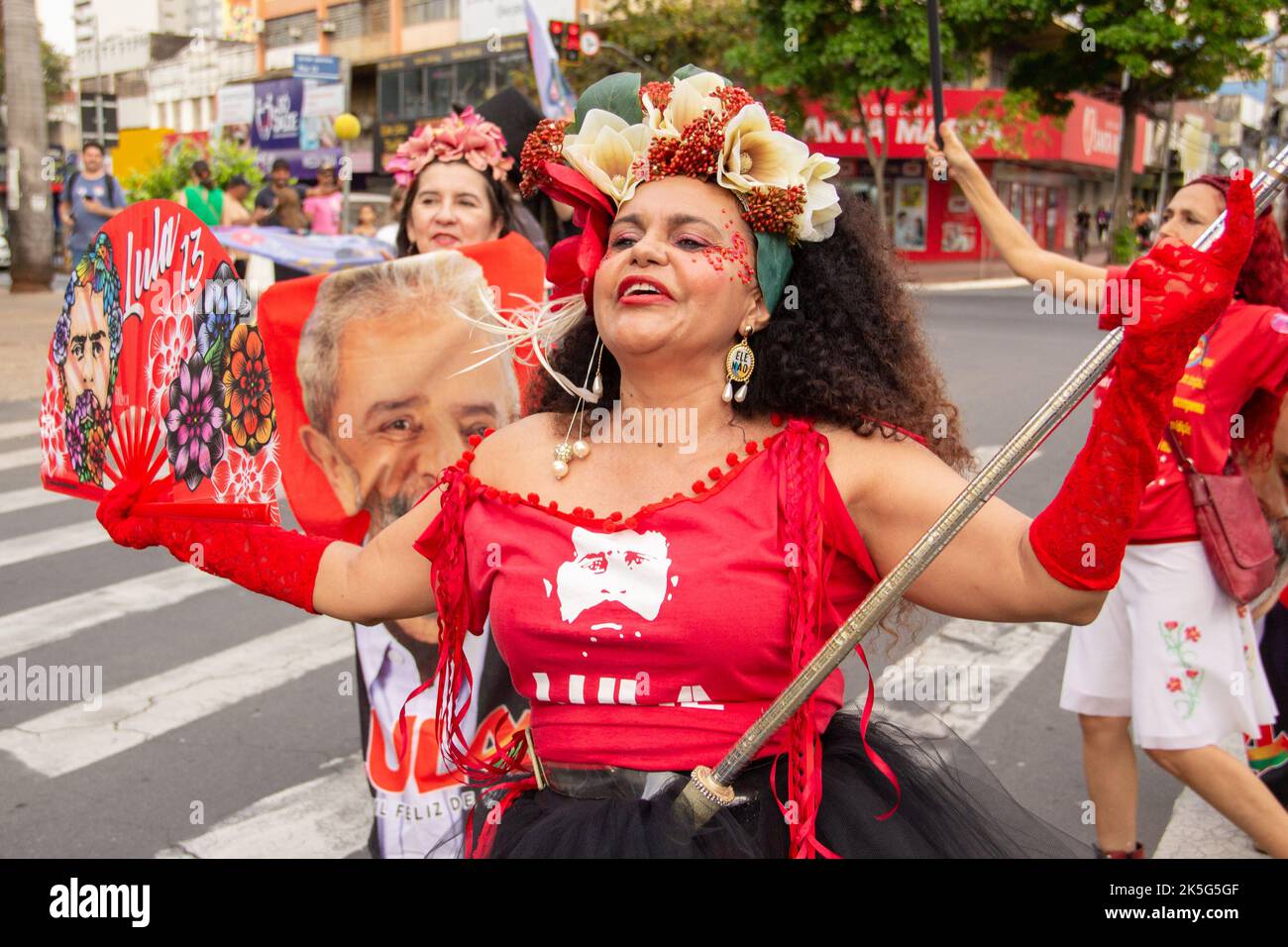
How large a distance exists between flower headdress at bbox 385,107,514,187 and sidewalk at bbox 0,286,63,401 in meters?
4.93

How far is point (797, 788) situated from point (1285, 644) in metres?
2.64

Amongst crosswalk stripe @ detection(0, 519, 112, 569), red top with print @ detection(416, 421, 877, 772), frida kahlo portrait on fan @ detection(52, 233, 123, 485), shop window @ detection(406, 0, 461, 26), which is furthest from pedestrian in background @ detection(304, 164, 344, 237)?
shop window @ detection(406, 0, 461, 26)

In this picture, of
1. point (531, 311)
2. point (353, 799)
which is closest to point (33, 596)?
point (353, 799)

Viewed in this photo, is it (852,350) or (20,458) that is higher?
(852,350)

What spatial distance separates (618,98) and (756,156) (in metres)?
0.31

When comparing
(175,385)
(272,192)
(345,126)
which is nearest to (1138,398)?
(175,385)

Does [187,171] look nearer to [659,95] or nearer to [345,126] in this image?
[345,126]

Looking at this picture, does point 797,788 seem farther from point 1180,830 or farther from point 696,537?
point 1180,830

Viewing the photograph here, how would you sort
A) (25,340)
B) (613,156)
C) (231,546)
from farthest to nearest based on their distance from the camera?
(25,340), (231,546), (613,156)

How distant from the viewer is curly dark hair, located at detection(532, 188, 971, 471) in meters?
2.05

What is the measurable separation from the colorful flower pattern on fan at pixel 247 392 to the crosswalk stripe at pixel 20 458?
22.6 feet

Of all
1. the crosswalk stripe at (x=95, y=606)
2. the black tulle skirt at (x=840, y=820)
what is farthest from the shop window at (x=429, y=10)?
the black tulle skirt at (x=840, y=820)

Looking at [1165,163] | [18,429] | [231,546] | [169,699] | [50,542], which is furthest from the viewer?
[1165,163]

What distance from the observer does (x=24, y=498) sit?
7.68 m
